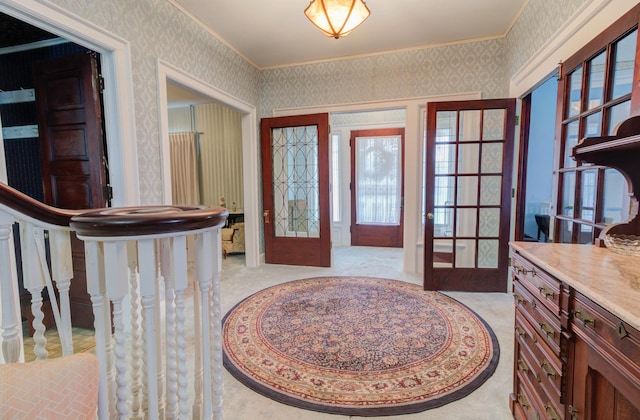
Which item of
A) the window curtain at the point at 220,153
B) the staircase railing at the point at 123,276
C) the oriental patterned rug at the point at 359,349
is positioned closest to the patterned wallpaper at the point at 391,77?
the window curtain at the point at 220,153

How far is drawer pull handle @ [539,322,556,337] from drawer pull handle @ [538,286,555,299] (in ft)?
0.37

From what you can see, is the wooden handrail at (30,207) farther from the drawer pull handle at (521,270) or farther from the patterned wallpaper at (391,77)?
the patterned wallpaper at (391,77)

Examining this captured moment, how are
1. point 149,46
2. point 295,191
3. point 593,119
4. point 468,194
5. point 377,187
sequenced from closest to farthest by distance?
1. point 593,119
2. point 149,46
3. point 468,194
4. point 295,191
5. point 377,187

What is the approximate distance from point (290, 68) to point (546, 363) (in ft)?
13.6

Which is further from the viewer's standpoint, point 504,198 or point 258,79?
point 258,79

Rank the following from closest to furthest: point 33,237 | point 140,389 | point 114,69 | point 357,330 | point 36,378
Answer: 1. point 36,378
2. point 33,237
3. point 140,389
4. point 114,69
5. point 357,330

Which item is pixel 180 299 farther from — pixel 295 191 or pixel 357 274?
pixel 295 191

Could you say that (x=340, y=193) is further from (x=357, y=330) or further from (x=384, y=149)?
(x=357, y=330)

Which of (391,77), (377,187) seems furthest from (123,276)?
(377,187)

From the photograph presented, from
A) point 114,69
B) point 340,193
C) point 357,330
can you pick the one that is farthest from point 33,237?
point 340,193

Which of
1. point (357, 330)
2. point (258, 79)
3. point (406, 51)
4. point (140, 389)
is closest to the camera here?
point (140, 389)

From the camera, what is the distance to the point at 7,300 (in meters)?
0.91

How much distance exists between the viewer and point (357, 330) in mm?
2385

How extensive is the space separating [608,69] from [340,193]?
4.29m
